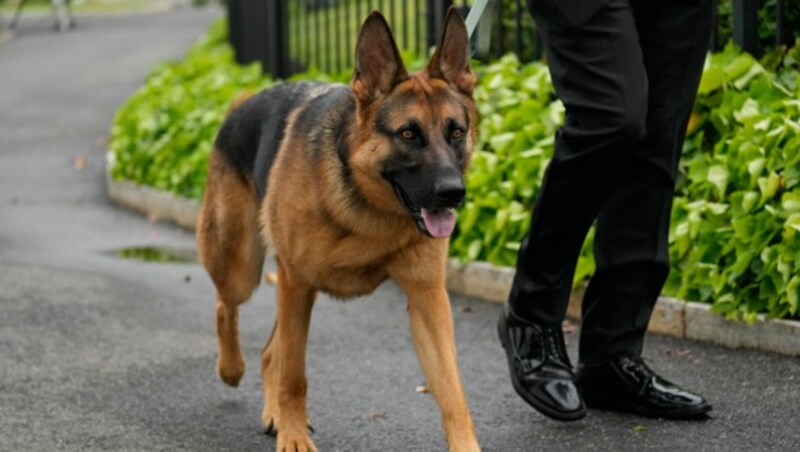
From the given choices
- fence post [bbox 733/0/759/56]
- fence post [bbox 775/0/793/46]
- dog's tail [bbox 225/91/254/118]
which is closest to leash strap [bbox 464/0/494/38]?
dog's tail [bbox 225/91/254/118]

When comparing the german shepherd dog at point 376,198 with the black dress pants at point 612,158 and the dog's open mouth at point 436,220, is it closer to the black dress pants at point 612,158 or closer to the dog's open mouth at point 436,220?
the dog's open mouth at point 436,220

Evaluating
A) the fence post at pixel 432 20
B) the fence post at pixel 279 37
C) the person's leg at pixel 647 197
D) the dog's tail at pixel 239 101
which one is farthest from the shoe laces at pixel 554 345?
the fence post at pixel 279 37

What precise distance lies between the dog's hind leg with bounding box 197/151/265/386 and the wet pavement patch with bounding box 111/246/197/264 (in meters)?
3.54

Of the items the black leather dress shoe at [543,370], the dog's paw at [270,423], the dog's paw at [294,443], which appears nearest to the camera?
the dog's paw at [294,443]

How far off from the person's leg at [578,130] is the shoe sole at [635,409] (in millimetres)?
378

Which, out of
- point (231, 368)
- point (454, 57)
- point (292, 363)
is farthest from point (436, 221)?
point (231, 368)

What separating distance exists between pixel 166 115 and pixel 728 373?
292 inches

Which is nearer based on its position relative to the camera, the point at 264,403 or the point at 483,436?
the point at 483,436

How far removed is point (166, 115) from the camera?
40.1 feet

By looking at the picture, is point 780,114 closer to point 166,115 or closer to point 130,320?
point 130,320

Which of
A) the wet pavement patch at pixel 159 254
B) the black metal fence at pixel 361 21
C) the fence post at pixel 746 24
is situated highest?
the fence post at pixel 746 24

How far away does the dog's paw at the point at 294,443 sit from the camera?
4785 millimetres

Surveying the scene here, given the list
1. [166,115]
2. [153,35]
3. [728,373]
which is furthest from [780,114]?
[153,35]

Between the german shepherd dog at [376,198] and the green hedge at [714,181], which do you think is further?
the green hedge at [714,181]
